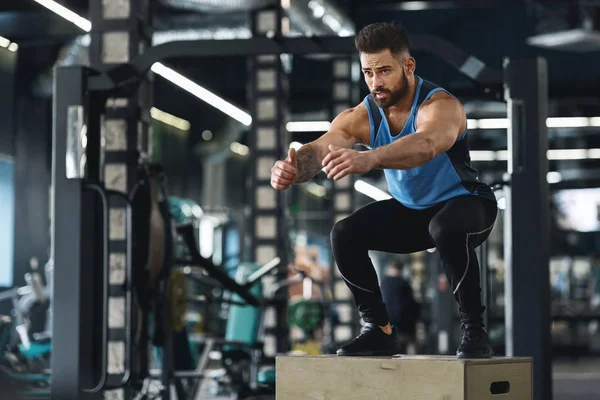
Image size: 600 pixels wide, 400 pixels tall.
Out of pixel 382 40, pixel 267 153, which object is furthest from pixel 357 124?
pixel 267 153

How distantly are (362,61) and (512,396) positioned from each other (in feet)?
3.67

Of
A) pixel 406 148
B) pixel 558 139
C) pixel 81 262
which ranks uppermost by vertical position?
pixel 558 139

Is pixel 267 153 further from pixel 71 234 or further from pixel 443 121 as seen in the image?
pixel 443 121

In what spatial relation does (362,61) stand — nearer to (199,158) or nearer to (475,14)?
(475,14)

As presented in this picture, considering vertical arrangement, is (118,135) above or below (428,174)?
above

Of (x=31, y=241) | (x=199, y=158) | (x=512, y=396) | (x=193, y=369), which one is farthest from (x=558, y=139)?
(x=512, y=396)

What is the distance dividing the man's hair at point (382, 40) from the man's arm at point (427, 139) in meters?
0.19

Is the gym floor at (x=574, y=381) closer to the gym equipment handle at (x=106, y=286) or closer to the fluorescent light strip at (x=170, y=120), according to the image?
the gym equipment handle at (x=106, y=286)

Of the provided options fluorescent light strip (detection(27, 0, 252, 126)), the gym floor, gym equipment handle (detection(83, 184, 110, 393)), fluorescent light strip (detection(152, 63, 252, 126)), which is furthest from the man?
fluorescent light strip (detection(152, 63, 252, 126))

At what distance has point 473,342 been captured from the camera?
3.22 m

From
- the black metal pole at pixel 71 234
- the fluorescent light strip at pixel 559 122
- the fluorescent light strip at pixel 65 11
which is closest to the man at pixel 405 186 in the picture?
the black metal pole at pixel 71 234

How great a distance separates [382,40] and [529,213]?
6.72ft

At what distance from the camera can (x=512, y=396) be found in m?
3.27

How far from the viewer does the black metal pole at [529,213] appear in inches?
193
